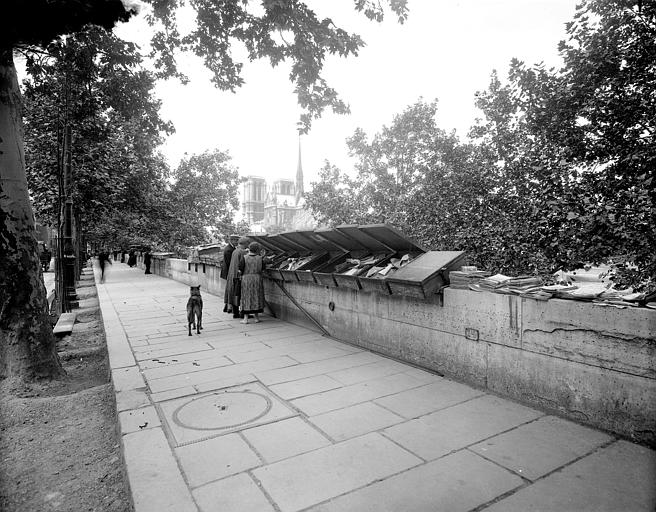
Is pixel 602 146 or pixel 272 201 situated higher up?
pixel 272 201

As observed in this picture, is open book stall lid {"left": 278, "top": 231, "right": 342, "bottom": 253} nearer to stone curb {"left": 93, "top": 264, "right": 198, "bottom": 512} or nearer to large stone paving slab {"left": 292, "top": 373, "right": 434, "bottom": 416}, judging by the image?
large stone paving slab {"left": 292, "top": 373, "right": 434, "bottom": 416}

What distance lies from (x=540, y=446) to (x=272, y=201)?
103391 mm

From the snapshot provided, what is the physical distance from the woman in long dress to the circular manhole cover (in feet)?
12.3

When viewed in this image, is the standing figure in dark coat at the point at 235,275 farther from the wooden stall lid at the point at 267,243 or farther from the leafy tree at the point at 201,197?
the leafy tree at the point at 201,197

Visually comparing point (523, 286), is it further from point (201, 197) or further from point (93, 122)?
point (201, 197)

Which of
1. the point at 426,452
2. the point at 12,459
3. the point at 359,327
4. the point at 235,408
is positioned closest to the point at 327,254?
the point at 359,327

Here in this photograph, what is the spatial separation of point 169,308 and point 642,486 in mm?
10136

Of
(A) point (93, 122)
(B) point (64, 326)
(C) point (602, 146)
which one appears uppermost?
(A) point (93, 122)

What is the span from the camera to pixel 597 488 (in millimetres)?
2365

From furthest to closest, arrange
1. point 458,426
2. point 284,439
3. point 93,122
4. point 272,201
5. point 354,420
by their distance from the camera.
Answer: point 272,201 → point 93,122 → point 354,420 → point 458,426 → point 284,439

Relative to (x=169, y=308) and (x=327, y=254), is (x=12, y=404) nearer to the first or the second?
(x=327, y=254)

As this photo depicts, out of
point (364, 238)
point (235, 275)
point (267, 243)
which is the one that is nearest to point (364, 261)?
point (364, 238)

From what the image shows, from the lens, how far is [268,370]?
4891 mm

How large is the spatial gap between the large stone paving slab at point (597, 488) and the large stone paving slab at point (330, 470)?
28.1 inches
